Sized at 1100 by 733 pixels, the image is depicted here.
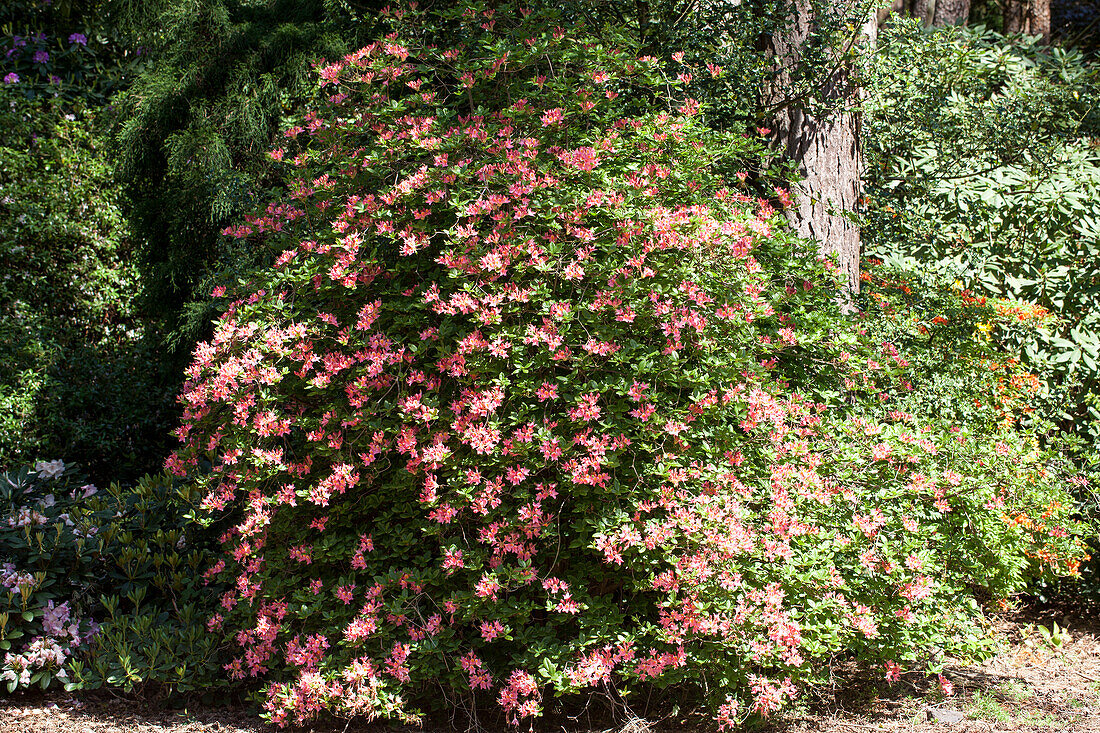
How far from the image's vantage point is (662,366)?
3.15 meters

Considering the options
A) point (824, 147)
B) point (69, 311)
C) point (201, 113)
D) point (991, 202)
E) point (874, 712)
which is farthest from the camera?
point (69, 311)

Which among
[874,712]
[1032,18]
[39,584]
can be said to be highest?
[1032,18]

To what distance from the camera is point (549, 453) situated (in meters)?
3.01

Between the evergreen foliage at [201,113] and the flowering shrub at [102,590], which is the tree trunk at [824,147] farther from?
the flowering shrub at [102,590]

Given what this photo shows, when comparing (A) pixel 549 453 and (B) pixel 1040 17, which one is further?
(B) pixel 1040 17

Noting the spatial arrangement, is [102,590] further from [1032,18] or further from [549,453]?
[1032,18]

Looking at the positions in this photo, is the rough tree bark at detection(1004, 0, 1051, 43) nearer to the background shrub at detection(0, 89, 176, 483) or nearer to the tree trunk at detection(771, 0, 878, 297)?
the tree trunk at detection(771, 0, 878, 297)

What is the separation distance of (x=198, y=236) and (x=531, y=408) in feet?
13.2

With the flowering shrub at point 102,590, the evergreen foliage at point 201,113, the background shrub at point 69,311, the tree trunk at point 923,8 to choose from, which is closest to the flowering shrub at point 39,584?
the flowering shrub at point 102,590

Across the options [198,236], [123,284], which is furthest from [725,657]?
[123,284]

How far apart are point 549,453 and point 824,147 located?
295 cm

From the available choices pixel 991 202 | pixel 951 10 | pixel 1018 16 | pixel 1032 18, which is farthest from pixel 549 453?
pixel 1018 16

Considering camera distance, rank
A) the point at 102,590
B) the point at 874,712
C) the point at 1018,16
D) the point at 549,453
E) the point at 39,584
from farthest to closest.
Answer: the point at 1018,16 < the point at 102,590 < the point at 39,584 < the point at 874,712 < the point at 549,453

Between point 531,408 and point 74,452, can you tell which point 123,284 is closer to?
point 74,452
